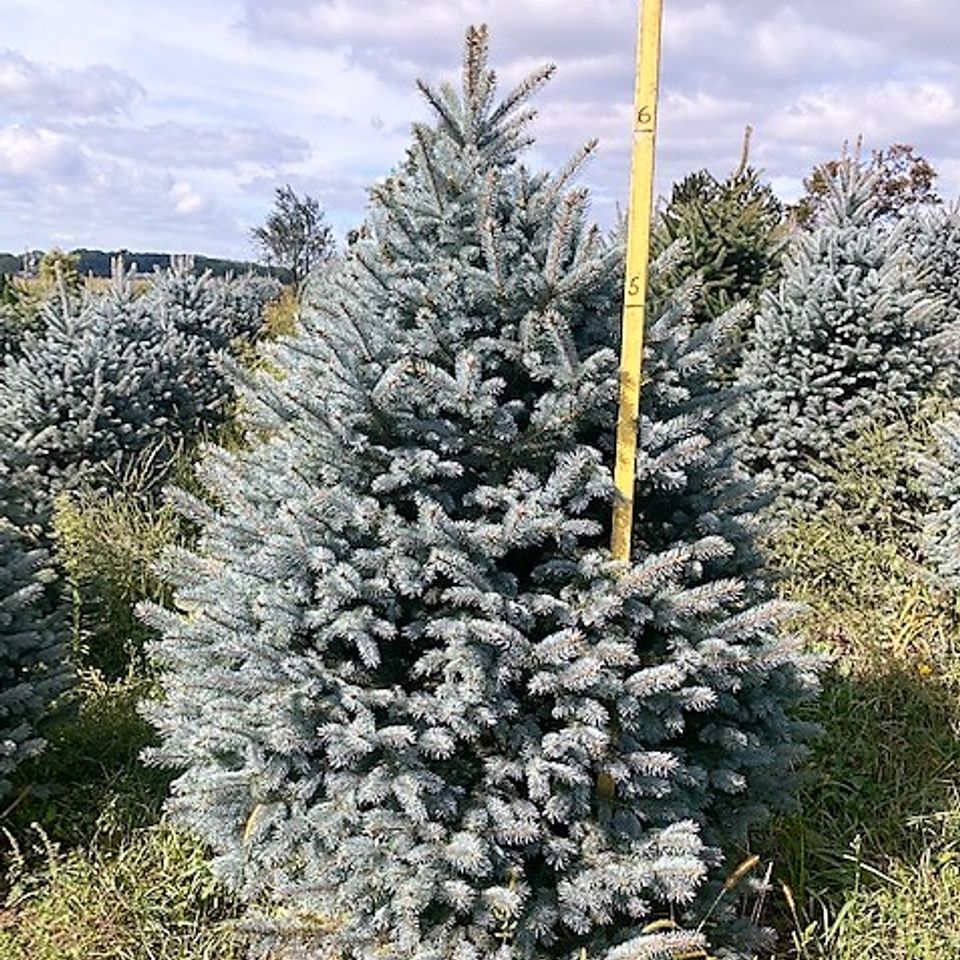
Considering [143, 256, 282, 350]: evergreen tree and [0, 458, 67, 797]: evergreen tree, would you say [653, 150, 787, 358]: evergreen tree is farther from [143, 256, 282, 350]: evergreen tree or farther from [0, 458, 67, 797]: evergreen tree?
[0, 458, 67, 797]: evergreen tree

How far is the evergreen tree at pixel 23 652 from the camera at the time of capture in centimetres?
309

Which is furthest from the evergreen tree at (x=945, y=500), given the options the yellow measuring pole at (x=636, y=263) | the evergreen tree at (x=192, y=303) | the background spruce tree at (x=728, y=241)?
the evergreen tree at (x=192, y=303)

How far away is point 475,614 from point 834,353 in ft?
12.4

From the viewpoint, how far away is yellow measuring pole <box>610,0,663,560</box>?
2.43m

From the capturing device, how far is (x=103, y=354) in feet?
17.8

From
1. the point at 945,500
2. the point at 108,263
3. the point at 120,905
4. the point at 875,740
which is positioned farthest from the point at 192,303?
the point at 875,740

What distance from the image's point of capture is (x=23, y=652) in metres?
A: 3.23

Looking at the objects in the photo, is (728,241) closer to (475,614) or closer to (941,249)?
(941,249)

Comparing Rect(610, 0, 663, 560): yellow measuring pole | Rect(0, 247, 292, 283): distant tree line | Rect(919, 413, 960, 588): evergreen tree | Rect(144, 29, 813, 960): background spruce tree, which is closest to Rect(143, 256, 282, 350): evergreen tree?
Rect(0, 247, 292, 283): distant tree line

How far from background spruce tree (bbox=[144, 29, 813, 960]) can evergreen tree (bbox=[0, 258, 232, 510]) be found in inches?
109

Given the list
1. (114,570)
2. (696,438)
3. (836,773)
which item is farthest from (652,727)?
(114,570)

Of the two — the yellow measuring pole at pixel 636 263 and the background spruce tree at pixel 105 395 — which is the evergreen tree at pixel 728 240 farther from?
the yellow measuring pole at pixel 636 263

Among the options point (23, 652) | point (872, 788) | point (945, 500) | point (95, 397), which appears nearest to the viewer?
point (23, 652)

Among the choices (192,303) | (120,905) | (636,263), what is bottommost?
(120,905)
